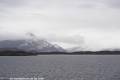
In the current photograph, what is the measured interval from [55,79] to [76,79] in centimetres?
722

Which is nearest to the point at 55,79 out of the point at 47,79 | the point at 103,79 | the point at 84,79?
the point at 47,79

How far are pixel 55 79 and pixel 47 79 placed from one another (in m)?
2.75

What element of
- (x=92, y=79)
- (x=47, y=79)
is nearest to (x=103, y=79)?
(x=92, y=79)

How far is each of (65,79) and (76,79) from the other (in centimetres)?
384

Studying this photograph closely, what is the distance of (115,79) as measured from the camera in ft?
306

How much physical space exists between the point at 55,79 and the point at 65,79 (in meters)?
3.49

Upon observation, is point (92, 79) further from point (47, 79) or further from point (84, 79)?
point (47, 79)

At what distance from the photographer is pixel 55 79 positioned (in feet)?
307

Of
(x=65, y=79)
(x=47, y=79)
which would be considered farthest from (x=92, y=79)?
(x=47, y=79)

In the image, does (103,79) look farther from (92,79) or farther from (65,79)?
(65,79)

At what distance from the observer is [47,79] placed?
93.2 metres

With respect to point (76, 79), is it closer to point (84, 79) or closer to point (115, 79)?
point (84, 79)

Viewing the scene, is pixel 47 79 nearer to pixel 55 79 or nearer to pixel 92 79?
pixel 55 79

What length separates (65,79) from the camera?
93938mm
